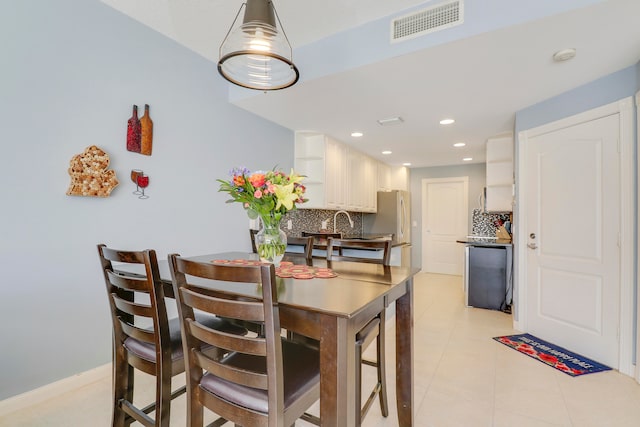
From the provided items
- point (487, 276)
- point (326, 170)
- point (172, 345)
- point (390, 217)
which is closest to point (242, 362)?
point (172, 345)

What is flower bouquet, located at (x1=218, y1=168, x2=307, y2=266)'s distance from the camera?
1.55m

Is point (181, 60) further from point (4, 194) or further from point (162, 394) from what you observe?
point (162, 394)

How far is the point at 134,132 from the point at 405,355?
247 centimetres

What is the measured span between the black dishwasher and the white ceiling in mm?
1658

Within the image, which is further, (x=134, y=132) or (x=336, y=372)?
(x=134, y=132)

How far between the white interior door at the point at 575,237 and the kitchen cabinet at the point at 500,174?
1.13 metres

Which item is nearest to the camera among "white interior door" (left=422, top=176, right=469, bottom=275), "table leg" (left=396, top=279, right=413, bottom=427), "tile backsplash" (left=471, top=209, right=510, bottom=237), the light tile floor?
"table leg" (left=396, top=279, right=413, bottom=427)

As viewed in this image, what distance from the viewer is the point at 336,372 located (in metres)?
0.97

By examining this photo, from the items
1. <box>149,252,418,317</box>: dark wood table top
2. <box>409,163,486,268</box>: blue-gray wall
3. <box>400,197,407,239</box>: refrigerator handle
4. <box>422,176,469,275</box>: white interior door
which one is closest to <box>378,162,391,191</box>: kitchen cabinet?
<box>400,197,407,239</box>: refrigerator handle

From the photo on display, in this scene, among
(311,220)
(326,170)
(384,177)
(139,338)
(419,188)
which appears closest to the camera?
(139,338)

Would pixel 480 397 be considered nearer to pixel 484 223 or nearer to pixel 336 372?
pixel 336 372

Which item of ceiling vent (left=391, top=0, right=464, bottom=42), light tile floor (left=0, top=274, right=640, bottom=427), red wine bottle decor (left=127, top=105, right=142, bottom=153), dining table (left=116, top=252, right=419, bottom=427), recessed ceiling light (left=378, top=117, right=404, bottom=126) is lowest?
light tile floor (left=0, top=274, right=640, bottom=427)

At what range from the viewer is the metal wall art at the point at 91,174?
6.65ft

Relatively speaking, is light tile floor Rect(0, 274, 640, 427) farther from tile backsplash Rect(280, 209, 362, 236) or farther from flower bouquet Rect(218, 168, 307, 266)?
tile backsplash Rect(280, 209, 362, 236)
